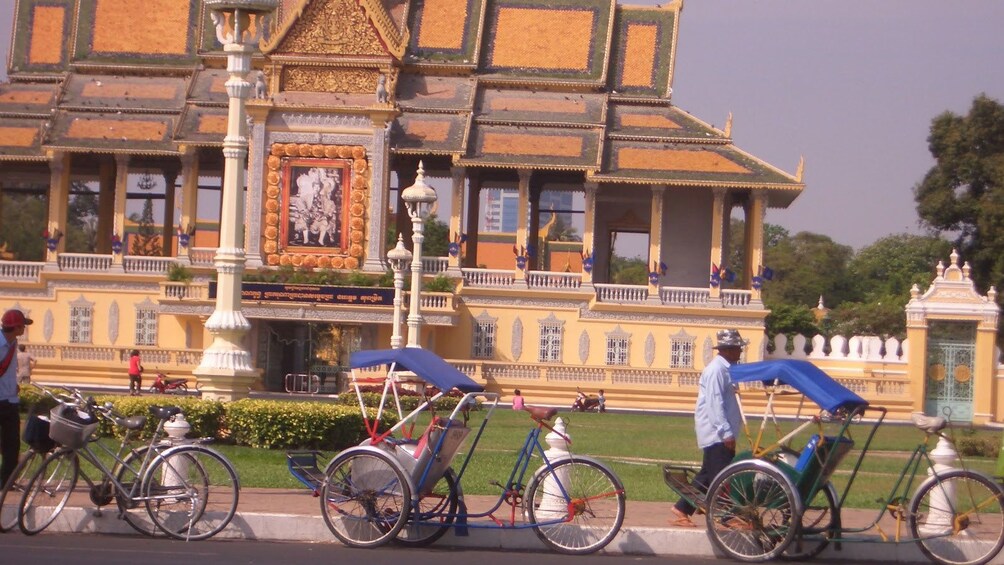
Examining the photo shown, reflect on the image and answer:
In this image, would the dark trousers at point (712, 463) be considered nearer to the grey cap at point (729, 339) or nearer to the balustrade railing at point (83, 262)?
the grey cap at point (729, 339)

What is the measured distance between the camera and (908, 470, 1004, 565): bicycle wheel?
11.2m

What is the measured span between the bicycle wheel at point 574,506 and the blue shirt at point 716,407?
848 mm

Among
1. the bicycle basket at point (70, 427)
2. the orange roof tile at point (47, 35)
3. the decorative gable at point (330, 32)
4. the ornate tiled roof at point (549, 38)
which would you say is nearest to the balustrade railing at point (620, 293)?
the ornate tiled roof at point (549, 38)

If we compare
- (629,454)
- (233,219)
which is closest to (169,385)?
(629,454)

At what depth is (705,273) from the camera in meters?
44.4

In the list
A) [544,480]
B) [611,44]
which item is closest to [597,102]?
[611,44]

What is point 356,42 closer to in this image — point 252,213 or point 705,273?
point 252,213

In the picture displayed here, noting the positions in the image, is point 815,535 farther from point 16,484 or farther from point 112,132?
point 112,132

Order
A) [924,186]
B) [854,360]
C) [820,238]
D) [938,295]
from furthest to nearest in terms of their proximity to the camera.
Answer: [820,238]
[924,186]
[854,360]
[938,295]

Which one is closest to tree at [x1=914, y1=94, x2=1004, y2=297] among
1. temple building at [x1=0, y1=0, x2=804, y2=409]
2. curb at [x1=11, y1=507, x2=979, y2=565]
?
temple building at [x1=0, y1=0, x2=804, y2=409]

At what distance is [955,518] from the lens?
11.1m

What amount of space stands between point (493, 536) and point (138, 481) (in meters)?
2.71

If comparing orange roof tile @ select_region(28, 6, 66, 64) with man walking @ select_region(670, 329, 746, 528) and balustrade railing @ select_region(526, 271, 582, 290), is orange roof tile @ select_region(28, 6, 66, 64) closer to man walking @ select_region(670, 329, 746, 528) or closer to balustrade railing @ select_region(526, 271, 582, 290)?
balustrade railing @ select_region(526, 271, 582, 290)

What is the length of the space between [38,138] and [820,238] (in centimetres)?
5274
